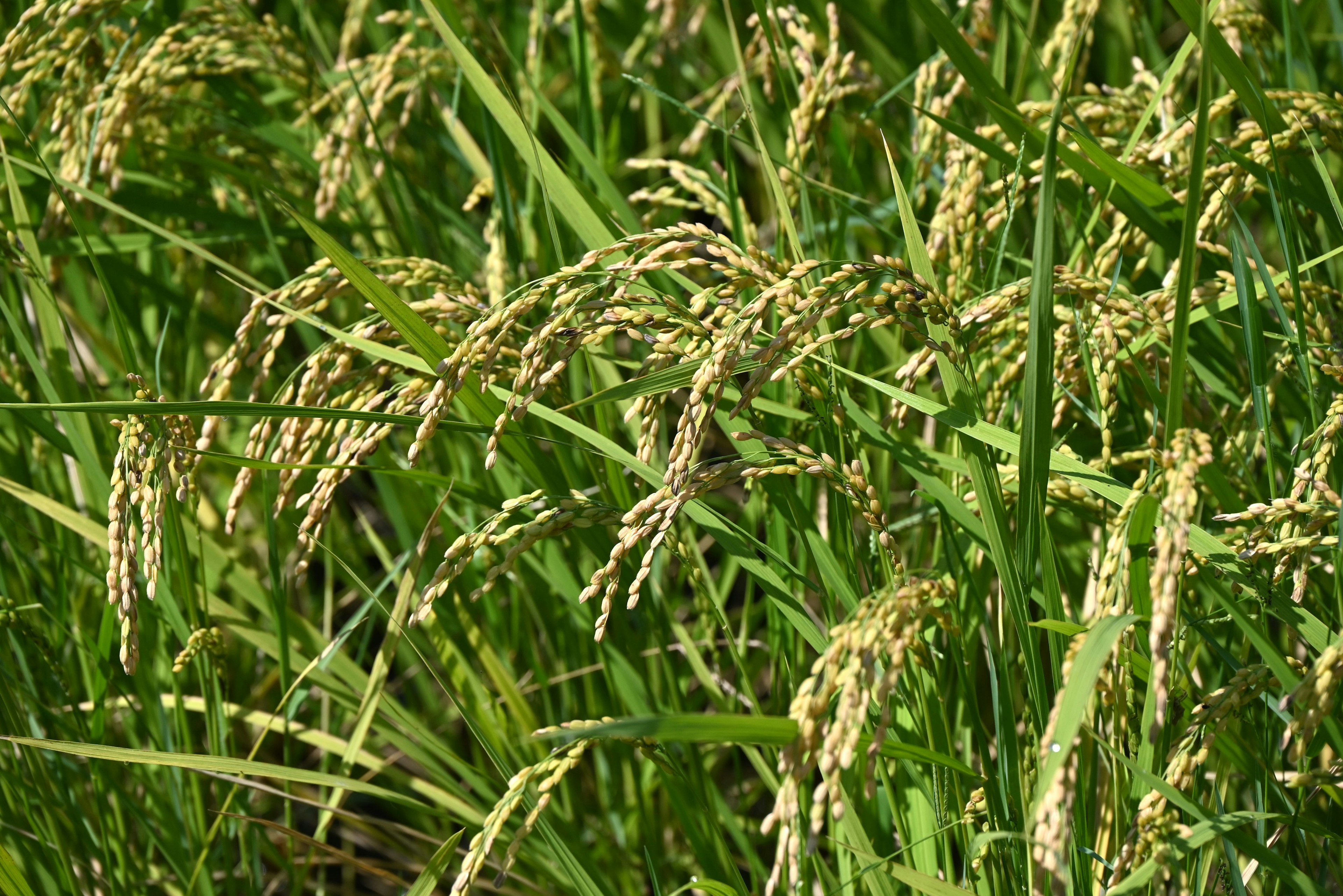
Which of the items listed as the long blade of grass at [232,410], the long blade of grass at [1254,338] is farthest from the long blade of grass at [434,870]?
the long blade of grass at [1254,338]

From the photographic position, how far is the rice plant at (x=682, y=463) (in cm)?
122

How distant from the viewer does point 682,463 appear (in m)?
1.12

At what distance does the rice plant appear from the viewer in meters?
1.22

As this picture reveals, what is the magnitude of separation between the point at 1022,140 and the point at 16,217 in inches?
66.5

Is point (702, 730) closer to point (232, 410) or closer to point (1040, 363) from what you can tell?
point (1040, 363)

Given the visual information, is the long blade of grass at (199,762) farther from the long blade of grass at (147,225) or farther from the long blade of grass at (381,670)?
the long blade of grass at (147,225)

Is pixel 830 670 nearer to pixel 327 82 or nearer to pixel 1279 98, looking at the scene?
pixel 1279 98

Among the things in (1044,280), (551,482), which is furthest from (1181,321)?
(551,482)

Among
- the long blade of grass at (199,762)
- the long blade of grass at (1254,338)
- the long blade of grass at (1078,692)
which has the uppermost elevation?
the long blade of grass at (1254,338)

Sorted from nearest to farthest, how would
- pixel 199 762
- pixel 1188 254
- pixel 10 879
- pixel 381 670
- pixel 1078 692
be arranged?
pixel 1078 692 < pixel 1188 254 < pixel 199 762 < pixel 10 879 < pixel 381 670

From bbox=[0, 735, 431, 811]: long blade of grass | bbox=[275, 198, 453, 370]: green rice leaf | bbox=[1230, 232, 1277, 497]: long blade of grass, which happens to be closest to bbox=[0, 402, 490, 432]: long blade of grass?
bbox=[275, 198, 453, 370]: green rice leaf

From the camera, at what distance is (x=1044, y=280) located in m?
1.17

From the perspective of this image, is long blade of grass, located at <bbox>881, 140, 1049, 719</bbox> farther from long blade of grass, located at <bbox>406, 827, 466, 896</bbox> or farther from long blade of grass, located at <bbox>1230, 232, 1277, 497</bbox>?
long blade of grass, located at <bbox>406, 827, 466, 896</bbox>

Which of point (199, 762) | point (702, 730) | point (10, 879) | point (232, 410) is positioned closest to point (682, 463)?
point (702, 730)
